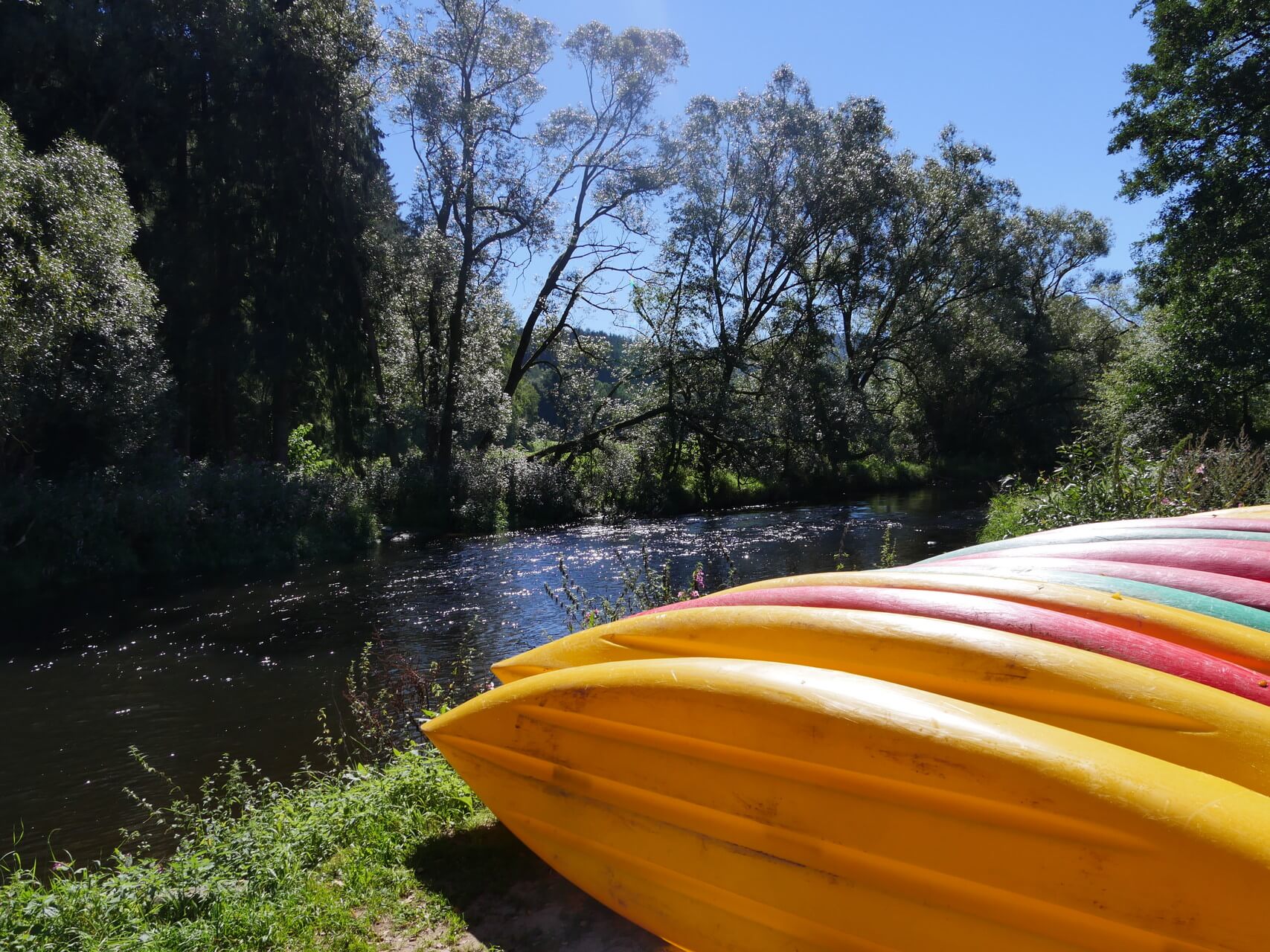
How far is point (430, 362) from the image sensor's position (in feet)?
58.3

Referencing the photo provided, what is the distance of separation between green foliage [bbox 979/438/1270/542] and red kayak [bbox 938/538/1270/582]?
314cm

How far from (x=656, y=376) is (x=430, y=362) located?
222 inches

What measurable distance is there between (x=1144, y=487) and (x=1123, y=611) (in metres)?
5.18

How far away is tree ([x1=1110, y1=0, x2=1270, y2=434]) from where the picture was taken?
12.2 m

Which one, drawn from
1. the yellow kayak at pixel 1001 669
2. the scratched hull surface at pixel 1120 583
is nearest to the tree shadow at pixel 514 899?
the yellow kayak at pixel 1001 669

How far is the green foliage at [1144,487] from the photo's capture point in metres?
6.44

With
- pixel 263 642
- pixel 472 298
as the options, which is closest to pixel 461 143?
pixel 472 298

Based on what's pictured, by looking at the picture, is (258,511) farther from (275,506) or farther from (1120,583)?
(1120,583)

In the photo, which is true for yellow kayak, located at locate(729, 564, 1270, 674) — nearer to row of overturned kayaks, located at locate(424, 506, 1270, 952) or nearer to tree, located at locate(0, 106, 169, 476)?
row of overturned kayaks, located at locate(424, 506, 1270, 952)

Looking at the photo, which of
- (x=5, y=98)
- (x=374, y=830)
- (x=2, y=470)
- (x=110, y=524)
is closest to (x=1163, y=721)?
(x=374, y=830)

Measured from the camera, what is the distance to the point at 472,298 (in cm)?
1788

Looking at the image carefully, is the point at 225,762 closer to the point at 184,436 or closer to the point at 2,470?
the point at 2,470

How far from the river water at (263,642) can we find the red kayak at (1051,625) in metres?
4.17

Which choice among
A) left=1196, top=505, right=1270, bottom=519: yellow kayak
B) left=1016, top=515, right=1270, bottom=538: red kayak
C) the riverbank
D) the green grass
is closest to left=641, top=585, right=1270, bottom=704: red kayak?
the green grass
